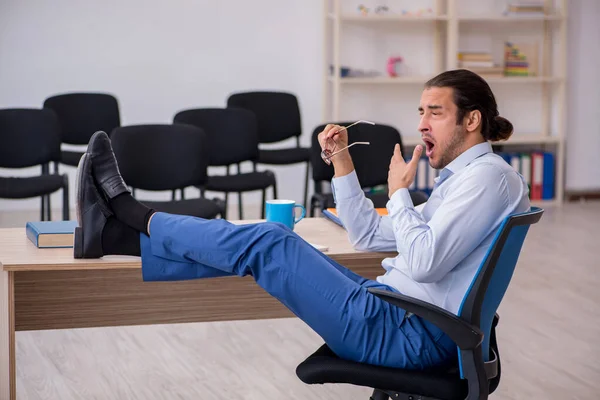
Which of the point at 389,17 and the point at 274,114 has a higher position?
the point at 389,17

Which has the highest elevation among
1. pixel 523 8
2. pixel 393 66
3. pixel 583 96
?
pixel 523 8

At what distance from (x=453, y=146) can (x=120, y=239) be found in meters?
0.90

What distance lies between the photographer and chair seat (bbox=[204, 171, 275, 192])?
16.8 ft

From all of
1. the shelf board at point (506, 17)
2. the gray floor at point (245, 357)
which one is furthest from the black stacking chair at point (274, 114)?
the gray floor at point (245, 357)

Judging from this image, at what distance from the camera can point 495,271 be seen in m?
1.98

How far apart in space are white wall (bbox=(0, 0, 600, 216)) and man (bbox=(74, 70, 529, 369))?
4.23 m

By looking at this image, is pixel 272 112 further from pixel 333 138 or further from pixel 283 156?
pixel 333 138

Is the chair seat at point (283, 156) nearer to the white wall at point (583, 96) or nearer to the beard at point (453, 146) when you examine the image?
the white wall at point (583, 96)

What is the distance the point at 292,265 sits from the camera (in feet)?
7.08

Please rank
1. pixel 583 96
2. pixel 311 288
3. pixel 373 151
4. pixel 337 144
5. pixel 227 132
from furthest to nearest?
pixel 583 96
pixel 227 132
pixel 373 151
pixel 337 144
pixel 311 288

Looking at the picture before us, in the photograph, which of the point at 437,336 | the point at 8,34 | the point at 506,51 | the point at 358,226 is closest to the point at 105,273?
the point at 358,226

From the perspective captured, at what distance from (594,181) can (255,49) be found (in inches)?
120

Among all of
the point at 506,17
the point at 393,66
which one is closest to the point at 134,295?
the point at 393,66

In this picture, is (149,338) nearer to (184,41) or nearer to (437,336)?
(437,336)
